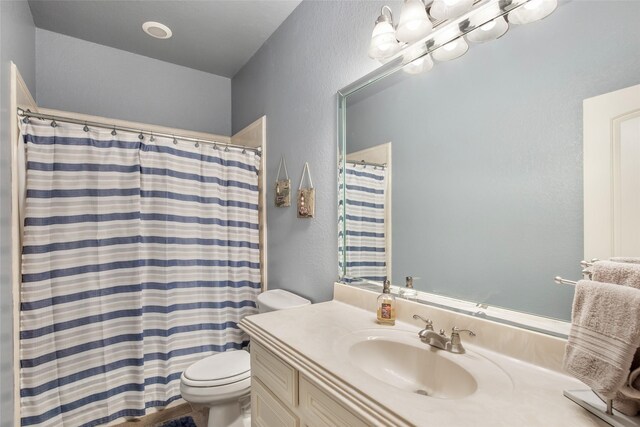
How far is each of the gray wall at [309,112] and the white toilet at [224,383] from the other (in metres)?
0.22

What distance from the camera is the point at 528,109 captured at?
831mm

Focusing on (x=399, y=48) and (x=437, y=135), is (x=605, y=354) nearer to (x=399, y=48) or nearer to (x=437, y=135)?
(x=437, y=135)

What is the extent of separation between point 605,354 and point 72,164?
7.20ft

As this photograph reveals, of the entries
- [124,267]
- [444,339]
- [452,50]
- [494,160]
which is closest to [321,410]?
[444,339]

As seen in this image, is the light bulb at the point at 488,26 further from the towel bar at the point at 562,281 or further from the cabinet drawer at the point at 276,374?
the cabinet drawer at the point at 276,374

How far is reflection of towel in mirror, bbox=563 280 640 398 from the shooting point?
1.62 feet

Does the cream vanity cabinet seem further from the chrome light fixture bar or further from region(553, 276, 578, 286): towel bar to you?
the chrome light fixture bar

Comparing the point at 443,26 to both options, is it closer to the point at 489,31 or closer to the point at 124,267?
the point at 489,31

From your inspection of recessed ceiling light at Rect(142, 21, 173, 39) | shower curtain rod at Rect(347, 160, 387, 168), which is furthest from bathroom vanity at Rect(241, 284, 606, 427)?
recessed ceiling light at Rect(142, 21, 173, 39)

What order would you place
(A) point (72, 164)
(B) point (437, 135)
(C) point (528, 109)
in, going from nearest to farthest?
1. (C) point (528, 109)
2. (B) point (437, 135)
3. (A) point (72, 164)

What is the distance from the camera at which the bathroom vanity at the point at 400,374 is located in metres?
0.60

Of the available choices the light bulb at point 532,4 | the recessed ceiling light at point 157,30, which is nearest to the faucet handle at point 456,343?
the light bulb at point 532,4

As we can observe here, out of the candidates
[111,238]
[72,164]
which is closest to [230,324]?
[111,238]

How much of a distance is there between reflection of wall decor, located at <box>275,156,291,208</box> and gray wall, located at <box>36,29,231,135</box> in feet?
3.72
